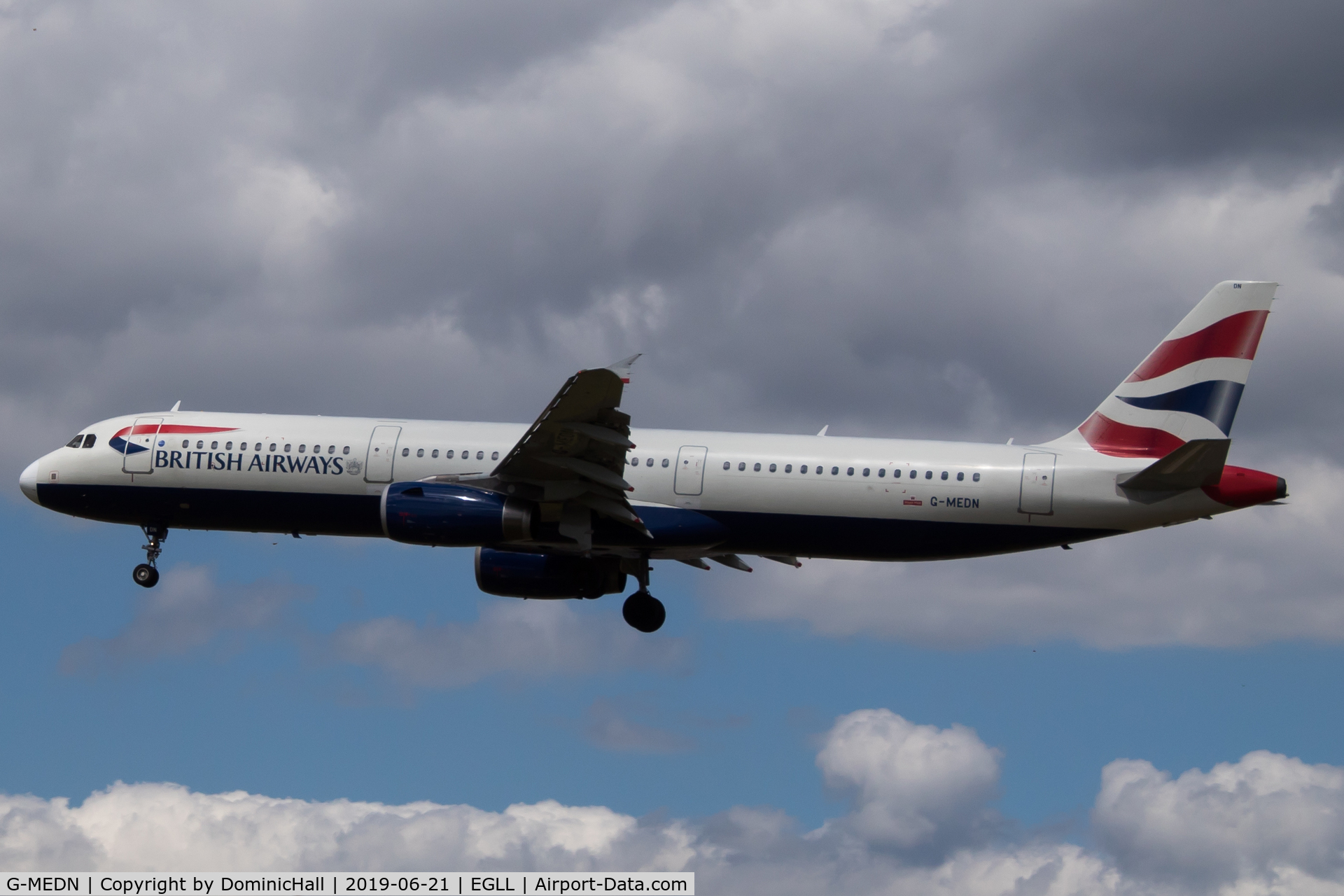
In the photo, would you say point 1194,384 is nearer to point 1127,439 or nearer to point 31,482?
point 1127,439

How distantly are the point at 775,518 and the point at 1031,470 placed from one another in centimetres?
679

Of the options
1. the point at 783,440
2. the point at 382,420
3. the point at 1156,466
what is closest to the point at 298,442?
the point at 382,420

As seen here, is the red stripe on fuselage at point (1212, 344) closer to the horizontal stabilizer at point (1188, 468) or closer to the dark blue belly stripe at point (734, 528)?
the horizontal stabilizer at point (1188, 468)

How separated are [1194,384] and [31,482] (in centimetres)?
3370

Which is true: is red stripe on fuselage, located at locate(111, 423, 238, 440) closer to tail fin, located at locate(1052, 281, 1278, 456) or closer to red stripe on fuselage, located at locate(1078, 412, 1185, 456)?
tail fin, located at locate(1052, 281, 1278, 456)

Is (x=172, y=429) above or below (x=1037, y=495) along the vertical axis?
above

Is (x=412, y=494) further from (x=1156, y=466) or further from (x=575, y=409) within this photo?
(x=1156, y=466)

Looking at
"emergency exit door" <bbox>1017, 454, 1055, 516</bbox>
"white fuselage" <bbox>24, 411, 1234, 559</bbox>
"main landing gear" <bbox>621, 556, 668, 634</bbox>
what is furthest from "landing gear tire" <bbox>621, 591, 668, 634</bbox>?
"emergency exit door" <bbox>1017, 454, 1055, 516</bbox>

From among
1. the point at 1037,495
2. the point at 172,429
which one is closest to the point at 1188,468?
the point at 1037,495

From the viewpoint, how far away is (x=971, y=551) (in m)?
37.1

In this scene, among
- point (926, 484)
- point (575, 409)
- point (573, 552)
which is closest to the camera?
point (575, 409)

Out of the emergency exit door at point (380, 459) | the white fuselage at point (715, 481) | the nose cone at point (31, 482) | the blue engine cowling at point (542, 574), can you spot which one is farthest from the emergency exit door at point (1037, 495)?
the nose cone at point (31, 482)

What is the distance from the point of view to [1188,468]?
34.8m

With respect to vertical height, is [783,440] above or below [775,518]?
above
